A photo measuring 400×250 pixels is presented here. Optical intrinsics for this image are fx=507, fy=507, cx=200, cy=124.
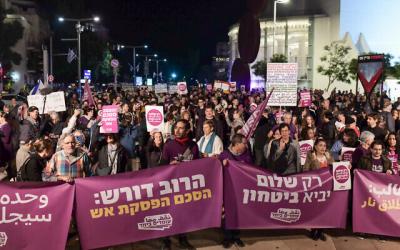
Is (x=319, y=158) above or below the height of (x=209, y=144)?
below

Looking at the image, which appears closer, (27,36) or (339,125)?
(339,125)

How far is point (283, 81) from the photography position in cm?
1066

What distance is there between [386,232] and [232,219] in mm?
2202

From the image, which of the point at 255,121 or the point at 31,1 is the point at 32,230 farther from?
the point at 31,1

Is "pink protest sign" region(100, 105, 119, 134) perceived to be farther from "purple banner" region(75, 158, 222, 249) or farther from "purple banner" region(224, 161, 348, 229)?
"purple banner" region(224, 161, 348, 229)

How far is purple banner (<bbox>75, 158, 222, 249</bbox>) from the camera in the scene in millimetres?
6176

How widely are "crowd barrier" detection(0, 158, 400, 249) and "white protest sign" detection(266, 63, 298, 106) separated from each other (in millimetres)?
3826

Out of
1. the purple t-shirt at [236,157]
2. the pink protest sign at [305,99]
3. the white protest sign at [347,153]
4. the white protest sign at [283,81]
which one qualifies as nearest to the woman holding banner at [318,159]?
the white protest sign at [347,153]

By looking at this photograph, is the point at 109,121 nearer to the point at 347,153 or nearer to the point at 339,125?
the point at 347,153

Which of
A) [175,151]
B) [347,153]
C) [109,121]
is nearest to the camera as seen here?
[175,151]

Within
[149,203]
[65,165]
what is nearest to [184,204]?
[149,203]

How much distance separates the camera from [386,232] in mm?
7145

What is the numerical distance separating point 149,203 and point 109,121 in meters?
2.54

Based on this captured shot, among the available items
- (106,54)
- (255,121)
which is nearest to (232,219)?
(255,121)
